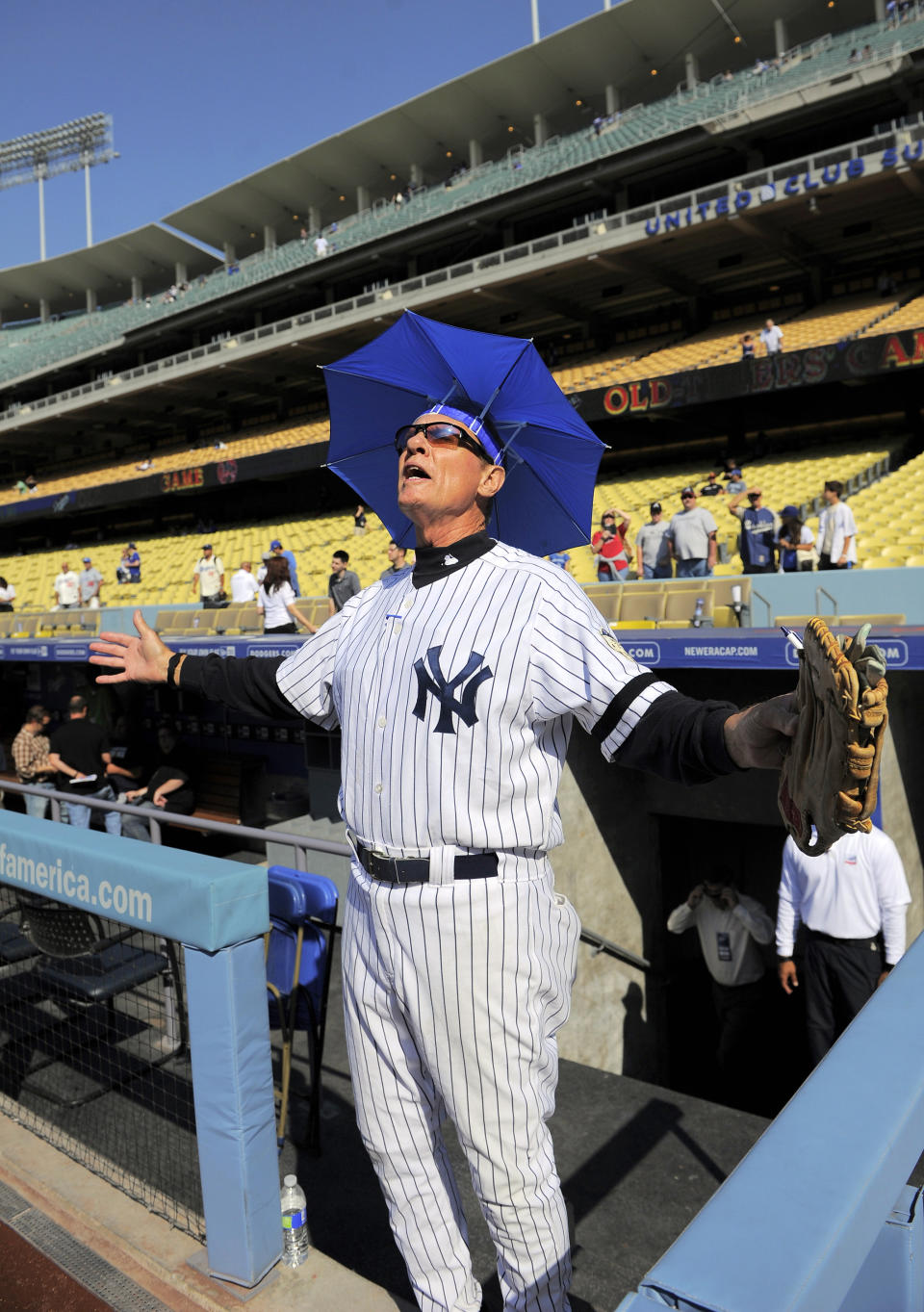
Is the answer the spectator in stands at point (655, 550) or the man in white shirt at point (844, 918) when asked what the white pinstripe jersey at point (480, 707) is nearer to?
the man in white shirt at point (844, 918)

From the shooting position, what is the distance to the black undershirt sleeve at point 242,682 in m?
2.18

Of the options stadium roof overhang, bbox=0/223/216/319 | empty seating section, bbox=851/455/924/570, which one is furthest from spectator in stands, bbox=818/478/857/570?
stadium roof overhang, bbox=0/223/216/319

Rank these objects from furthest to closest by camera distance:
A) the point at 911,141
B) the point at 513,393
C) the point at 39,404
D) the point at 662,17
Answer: the point at 39,404, the point at 662,17, the point at 911,141, the point at 513,393

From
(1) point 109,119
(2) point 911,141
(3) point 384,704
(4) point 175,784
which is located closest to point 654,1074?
(4) point 175,784

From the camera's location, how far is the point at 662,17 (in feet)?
85.8

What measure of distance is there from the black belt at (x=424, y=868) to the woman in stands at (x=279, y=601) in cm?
790

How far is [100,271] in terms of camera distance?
44344 millimetres

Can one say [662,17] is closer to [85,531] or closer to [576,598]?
[85,531]

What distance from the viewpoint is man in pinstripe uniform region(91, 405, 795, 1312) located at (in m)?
1.67

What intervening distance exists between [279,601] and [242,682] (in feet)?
25.1

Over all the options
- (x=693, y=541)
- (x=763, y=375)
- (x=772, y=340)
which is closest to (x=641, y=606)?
(x=693, y=541)

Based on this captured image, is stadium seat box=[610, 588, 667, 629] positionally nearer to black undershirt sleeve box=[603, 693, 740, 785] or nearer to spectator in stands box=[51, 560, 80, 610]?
black undershirt sleeve box=[603, 693, 740, 785]

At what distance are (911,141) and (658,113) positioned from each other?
1041 centimetres

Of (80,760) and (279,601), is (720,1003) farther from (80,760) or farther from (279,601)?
(80,760)
